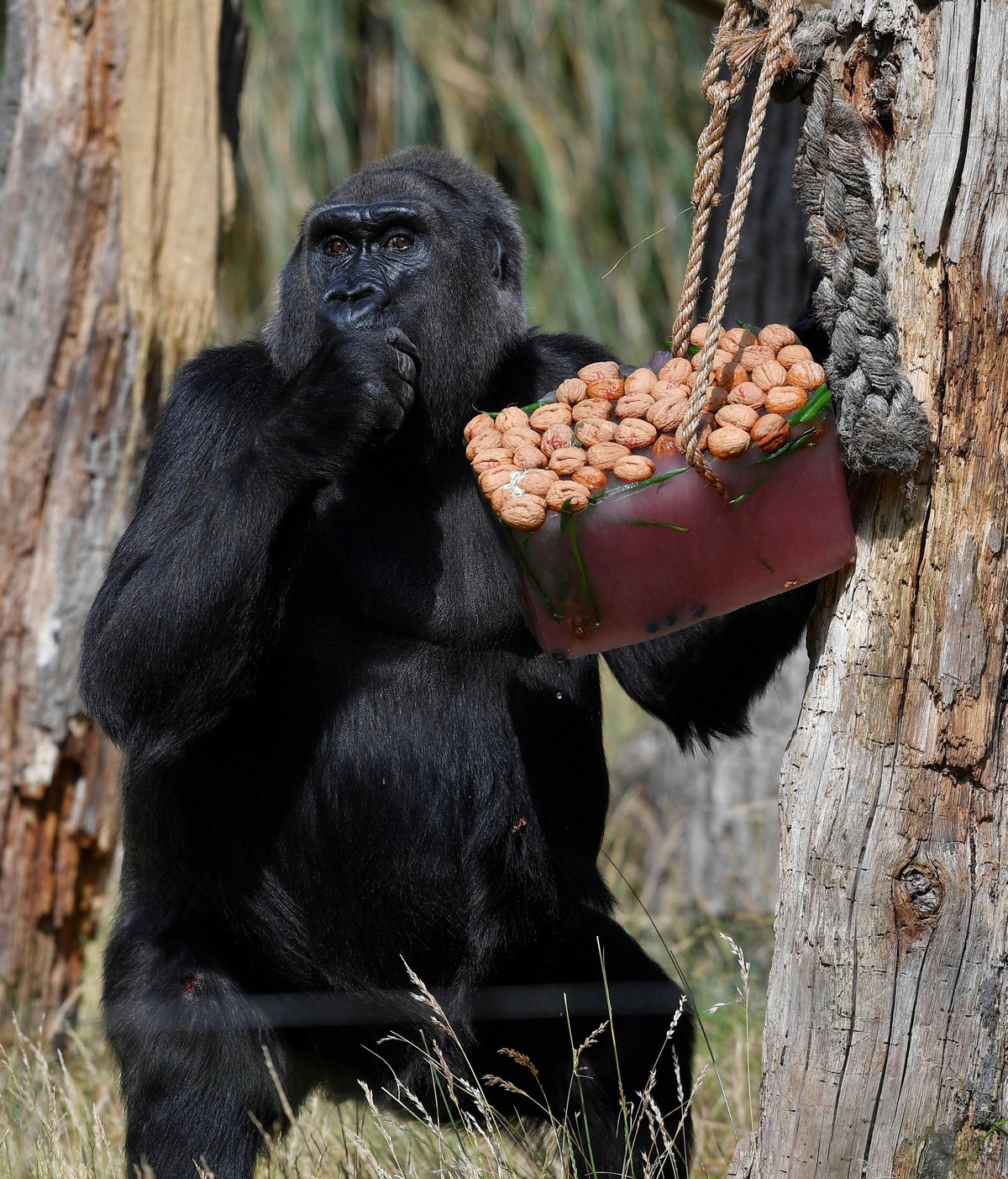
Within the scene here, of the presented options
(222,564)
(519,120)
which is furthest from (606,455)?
(519,120)

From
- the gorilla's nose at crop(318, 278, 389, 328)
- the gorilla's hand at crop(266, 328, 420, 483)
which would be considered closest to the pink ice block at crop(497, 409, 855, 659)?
the gorilla's hand at crop(266, 328, 420, 483)

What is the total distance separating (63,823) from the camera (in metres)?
4.51

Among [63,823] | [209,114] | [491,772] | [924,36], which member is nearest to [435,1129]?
[491,772]

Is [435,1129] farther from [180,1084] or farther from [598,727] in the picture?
[598,727]

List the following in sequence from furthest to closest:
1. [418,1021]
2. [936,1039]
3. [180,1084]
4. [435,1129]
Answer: [418,1021]
[180,1084]
[435,1129]
[936,1039]

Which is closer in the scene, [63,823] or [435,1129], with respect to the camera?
[435,1129]

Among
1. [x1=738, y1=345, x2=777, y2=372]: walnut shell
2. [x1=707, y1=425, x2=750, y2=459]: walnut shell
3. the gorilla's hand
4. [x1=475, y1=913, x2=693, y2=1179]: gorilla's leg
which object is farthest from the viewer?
[x1=475, y1=913, x2=693, y2=1179]: gorilla's leg

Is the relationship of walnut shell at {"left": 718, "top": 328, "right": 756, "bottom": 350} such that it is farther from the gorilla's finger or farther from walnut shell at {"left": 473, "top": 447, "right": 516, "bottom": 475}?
the gorilla's finger

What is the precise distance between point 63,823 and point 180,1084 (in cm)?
195

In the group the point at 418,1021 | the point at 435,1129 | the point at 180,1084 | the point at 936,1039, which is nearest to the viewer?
the point at 936,1039

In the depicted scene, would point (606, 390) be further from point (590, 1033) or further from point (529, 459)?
point (590, 1033)

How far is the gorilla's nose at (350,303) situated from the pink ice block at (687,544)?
86cm

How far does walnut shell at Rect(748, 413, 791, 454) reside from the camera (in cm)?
201

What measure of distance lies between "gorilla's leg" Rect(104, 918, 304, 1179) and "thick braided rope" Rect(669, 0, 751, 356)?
5.42ft
